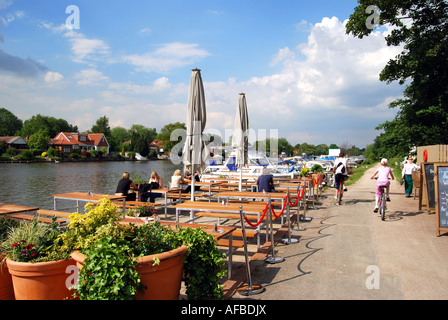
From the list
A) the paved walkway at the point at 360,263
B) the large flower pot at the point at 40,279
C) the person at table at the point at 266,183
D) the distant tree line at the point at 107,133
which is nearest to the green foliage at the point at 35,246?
the large flower pot at the point at 40,279

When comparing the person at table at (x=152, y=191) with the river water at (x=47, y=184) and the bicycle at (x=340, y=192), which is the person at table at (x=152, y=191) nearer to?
the river water at (x=47, y=184)

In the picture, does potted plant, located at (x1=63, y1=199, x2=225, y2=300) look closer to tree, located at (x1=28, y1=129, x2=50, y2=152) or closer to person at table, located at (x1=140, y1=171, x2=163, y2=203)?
person at table, located at (x1=140, y1=171, x2=163, y2=203)

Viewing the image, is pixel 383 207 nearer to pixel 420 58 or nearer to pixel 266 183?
pixel 266 183

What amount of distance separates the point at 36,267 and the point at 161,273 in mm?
1304

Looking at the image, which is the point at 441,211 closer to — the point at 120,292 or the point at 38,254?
the point at 120,292

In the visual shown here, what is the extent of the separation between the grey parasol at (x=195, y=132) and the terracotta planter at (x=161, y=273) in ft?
15.6

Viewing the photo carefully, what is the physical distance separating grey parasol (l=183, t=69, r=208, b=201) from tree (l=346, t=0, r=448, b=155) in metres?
9.08

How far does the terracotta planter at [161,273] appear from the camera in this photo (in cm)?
321

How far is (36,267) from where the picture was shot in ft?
11.3

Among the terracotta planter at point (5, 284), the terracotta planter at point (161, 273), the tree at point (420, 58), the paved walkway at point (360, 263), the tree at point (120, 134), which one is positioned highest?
the tree at point (120, 134)

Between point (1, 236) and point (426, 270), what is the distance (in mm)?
6230
